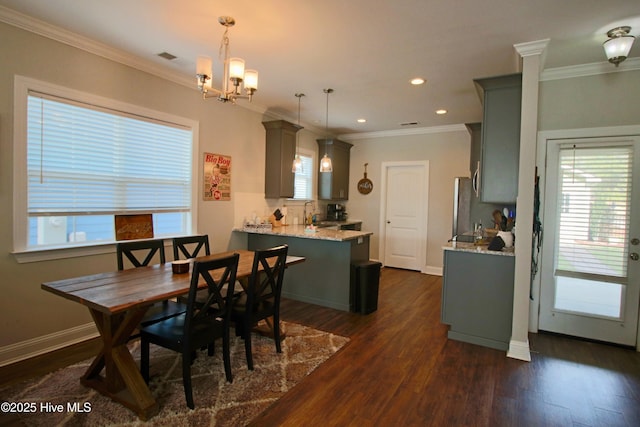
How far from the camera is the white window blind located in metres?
5.98

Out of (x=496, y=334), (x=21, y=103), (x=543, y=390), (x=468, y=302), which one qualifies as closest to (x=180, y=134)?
(x=21, y=103)

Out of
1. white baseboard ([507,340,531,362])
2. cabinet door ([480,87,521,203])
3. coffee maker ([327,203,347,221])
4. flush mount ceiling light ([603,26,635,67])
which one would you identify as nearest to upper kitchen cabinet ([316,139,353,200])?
coffee maker ([327,203,347,221])

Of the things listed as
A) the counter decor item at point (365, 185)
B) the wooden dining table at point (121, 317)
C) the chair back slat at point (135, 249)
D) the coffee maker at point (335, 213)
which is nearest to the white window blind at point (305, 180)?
the coffee maker at point (335, 213)

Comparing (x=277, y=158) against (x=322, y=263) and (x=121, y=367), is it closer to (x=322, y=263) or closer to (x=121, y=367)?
(x=322, y=263)

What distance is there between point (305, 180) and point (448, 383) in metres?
4.28

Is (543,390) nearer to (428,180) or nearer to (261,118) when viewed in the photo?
(428,180)

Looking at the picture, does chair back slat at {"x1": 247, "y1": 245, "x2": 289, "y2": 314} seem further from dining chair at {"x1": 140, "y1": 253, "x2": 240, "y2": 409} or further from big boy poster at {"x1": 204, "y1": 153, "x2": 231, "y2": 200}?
big boy poster at {"x1": 204, "y1": 153, "x2": 231, "y2": 200}

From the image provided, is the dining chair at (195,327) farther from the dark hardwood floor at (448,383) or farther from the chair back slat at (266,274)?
the dark hardwood floor at (448,383)

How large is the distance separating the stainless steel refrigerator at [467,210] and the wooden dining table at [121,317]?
4.02 m

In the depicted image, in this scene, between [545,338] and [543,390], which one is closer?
[543,390]

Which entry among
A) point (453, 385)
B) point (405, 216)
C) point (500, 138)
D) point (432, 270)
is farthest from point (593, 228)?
point (405, 216)

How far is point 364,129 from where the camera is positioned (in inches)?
250

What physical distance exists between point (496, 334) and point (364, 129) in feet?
14.0

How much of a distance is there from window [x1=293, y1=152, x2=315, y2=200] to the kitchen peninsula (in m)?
1.60
